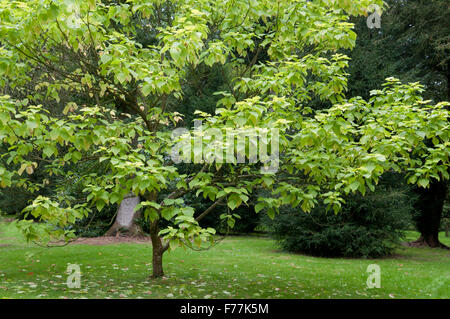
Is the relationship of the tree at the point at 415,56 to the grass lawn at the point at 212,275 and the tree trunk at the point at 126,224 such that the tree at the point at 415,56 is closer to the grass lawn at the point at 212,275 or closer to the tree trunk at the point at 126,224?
the grass lawn at the point at 212,275

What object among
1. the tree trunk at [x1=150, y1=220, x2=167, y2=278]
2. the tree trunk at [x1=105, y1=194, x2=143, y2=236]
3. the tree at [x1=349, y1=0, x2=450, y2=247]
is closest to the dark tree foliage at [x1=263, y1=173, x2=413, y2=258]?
the tree at [x1=349, y1=0, x2=450, y2=247]

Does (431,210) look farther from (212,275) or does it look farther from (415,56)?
(212,275)

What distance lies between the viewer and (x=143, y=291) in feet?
20.4

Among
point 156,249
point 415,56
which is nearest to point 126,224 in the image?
point 156,249

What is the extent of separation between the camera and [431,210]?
52.4 feet

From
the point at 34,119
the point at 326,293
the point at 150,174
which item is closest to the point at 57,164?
the point at 34,119

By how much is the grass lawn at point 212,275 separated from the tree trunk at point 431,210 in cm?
312

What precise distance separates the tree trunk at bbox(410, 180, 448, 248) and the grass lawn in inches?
123

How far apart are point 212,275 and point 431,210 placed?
11.8 meters

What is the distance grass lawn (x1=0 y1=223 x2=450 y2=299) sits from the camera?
6434 millimetres

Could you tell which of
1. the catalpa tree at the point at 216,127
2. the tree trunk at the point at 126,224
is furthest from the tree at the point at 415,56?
the tree trunk at the point at 126,224

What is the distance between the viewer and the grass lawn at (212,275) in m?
6.43

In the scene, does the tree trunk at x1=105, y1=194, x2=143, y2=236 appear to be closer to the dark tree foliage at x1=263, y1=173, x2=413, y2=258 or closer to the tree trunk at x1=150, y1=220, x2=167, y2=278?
the dark tree foliage at x1=263, y1=173, x2=413, y2=258
